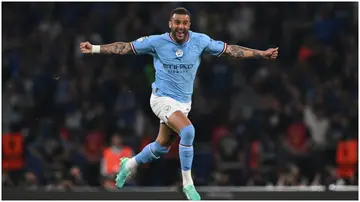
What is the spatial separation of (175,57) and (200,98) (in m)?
6.20

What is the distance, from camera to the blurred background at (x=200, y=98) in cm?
1878

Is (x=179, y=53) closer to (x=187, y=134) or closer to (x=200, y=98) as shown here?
(x=187, y=134)

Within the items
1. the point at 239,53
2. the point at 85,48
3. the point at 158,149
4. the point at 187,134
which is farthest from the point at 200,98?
the point at 85,48

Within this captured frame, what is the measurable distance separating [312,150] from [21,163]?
4.64m

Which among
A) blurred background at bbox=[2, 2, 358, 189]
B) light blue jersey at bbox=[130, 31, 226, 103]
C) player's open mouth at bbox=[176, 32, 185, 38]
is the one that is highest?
player's open mouth at bbox=[176, 32, 185, 38]

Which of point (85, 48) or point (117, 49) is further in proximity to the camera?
point (117, 49)

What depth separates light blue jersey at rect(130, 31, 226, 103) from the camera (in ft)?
45.0

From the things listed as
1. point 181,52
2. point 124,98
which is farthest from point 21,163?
point 181,52

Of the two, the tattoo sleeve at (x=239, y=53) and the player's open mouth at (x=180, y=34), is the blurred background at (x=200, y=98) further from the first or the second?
the player's open mouth at (x=180, y=34)

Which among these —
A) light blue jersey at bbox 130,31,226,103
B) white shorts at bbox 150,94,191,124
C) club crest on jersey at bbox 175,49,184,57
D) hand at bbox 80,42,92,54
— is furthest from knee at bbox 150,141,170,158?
hand at bbox 80,42,92,54

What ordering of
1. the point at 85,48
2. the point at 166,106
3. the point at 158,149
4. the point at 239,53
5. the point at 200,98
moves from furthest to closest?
the point at 200,98
the point at 158,149
the point at 239,53
the point at 166,106
the point at 85,48

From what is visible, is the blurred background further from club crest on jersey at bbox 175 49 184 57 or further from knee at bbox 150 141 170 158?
club crest on jersey at bbox 175 49 184 57

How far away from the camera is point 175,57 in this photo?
13719mm

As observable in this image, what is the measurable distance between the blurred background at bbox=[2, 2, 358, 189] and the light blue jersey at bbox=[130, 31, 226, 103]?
4719 millimetres
